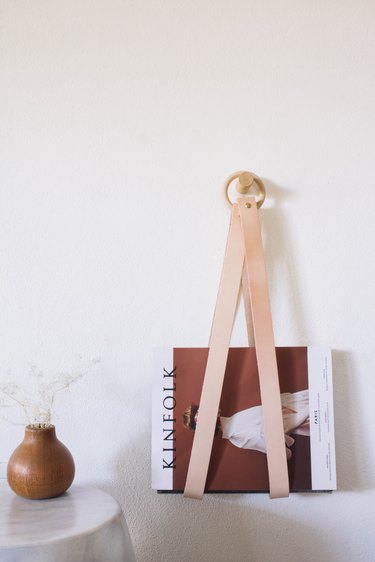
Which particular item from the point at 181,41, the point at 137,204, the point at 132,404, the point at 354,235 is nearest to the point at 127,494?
the point at 132,404

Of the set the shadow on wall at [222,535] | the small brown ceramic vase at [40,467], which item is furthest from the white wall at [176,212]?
the small brown ceramic vase at [40,467]

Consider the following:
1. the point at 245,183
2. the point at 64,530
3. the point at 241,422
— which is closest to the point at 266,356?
the point at 241,422

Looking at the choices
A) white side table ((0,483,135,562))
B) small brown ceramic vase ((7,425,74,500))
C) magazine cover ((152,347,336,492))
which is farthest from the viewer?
magazine cover ((152,347,336,492))

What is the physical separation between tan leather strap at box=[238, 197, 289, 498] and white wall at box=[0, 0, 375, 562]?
0.18ft

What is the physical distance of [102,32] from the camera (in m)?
1.01

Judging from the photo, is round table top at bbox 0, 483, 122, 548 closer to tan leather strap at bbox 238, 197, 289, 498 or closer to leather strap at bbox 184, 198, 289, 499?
leather strap at bbox 184, 198, 289, 499

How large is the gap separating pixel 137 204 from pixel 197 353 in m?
0.29

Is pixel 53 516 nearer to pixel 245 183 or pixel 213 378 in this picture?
pixel 213 378

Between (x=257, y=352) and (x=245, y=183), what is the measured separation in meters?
0.30

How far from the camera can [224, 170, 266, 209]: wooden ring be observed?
951 mm

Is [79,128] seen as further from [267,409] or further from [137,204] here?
[267,409]

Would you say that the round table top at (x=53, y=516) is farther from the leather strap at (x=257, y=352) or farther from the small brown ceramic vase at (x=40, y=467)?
the leather strap at (x=257, y=352)

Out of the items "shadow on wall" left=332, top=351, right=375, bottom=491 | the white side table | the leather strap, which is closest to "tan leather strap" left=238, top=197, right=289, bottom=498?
the leather strap

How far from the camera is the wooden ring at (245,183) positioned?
0.95 metres
